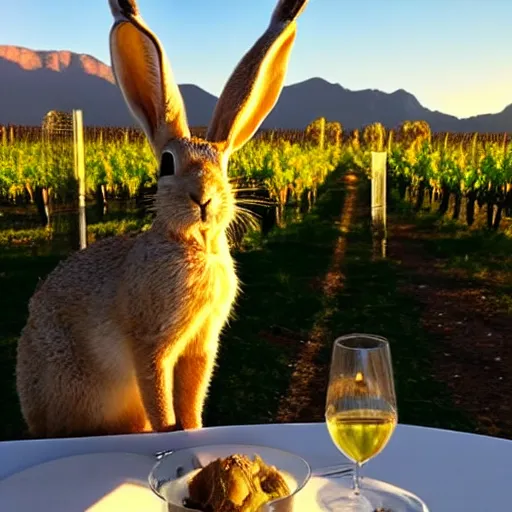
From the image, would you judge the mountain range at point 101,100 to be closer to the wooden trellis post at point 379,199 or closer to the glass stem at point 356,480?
the wooden trellis post at point 379,199

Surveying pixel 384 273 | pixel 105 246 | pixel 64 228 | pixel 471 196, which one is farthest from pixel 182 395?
pixel 471 196

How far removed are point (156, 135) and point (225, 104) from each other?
0.19m

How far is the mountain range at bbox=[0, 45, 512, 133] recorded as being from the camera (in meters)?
50.8

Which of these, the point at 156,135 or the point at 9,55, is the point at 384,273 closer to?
the point at 156,135

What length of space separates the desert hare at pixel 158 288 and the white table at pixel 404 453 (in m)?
0.29

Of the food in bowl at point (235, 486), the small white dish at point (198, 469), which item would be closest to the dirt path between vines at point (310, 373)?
the small white dish at point (198, 469)

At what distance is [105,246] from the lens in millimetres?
2119

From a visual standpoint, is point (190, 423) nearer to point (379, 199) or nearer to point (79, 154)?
point (79, 154)

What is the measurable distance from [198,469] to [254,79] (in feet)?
3.19

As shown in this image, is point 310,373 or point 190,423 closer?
point 190,423

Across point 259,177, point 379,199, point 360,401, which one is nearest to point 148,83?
point 360,401

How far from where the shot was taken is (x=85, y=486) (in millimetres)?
1316

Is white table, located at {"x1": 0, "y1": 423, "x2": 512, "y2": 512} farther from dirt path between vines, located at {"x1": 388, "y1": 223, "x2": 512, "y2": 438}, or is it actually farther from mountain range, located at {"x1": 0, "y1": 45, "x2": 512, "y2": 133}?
mountain range, located at {"x1": 0, "y1": 45, "x2": 512, "y2": 133}

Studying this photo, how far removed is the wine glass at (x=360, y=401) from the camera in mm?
1305
